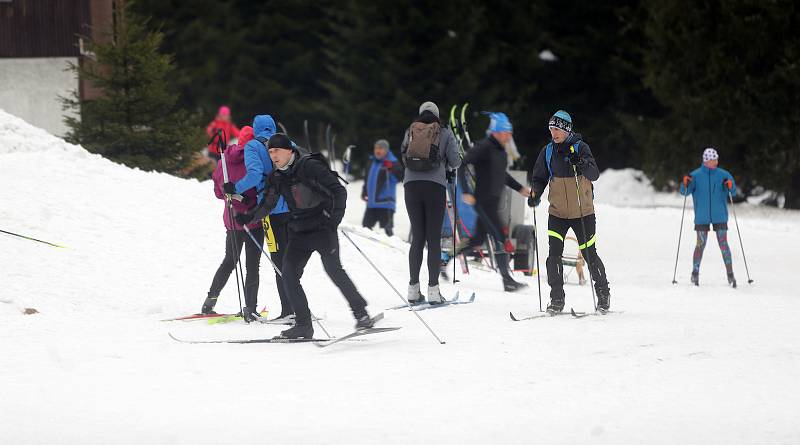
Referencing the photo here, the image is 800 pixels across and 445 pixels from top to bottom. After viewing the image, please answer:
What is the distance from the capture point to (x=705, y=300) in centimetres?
1191

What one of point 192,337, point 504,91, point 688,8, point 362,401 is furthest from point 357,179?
point 362,401

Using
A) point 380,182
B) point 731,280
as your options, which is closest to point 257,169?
Result: point 731,280

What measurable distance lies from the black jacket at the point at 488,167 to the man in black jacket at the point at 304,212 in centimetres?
330

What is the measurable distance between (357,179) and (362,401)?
28.6 meters

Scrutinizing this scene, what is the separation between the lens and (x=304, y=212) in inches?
341

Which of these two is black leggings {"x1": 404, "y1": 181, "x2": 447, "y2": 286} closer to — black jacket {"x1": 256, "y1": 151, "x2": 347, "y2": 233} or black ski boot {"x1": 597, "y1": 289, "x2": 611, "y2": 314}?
black ski boot {"x1": 597, "y1": 289, "x2": 611, "y2": 314}

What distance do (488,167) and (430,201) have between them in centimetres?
134

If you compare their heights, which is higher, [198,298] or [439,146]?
[439,146]

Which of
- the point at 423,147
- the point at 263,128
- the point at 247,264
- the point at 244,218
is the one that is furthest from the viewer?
the point at 423,147

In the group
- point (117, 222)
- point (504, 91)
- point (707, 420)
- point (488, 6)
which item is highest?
point (488, 6)

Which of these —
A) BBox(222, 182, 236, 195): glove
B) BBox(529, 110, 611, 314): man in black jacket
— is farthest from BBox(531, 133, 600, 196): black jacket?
BBox(222, 182, 236, 195): glove

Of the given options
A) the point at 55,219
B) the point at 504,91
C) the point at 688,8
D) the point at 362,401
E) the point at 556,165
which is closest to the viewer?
the point at 362,401

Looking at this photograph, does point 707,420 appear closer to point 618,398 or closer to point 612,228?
point 618,398

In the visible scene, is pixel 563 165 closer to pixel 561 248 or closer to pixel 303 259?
pixel 561 248
